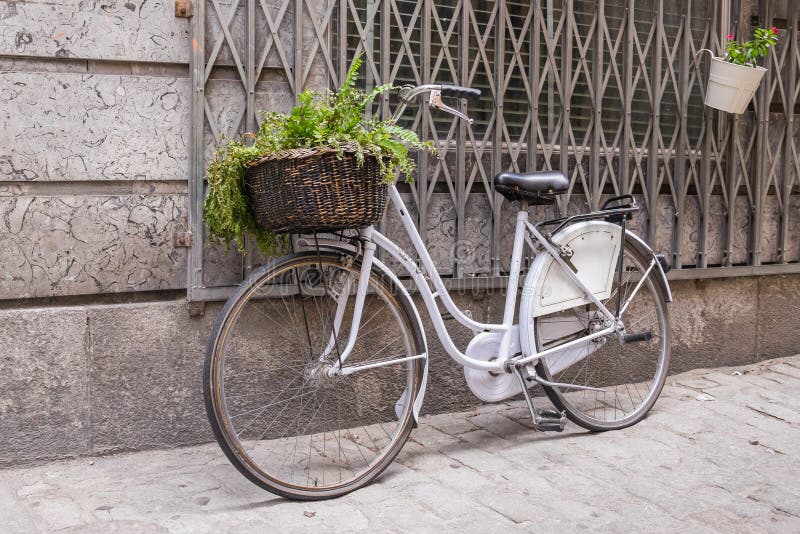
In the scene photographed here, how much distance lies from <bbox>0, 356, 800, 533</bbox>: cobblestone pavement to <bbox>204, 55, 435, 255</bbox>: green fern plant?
111 centimetres

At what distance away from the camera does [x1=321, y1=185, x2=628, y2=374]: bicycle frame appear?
13.1ft

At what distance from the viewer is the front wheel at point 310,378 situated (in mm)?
3750

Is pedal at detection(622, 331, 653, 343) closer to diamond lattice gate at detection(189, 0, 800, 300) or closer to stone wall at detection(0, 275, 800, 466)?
diamond lattice gate at detection(189, 0, 800, 300)

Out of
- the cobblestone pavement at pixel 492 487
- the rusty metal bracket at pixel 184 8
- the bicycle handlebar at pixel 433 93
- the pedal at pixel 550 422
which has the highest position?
the rusty metal bracket at pixel 184 8

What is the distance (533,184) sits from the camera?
4.38m

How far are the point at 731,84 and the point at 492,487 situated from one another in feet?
9.60

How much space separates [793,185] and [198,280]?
410cm

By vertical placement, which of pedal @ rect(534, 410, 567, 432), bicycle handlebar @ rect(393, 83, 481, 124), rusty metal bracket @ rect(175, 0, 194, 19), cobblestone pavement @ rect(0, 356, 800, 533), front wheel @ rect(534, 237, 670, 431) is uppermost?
rusty metal bracket @ rect(175, 0, 194, 19)

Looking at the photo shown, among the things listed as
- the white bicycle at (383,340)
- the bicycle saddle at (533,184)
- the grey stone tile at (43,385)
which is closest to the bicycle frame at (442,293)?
the white bicycle at (383,340)

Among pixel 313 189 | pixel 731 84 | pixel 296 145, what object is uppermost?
pixel 731 84

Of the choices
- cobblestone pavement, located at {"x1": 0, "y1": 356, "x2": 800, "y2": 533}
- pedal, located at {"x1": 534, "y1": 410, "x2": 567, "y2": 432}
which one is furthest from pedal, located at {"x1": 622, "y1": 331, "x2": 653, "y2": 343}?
pedal, located at {"x1": 534, "y1": 410, "x2": 567, "y2": 432}

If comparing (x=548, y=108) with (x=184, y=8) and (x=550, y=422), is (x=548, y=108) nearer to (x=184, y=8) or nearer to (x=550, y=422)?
(x=550, y=422)

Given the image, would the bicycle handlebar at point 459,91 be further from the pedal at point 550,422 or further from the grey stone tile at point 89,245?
the pedal at point 550,422

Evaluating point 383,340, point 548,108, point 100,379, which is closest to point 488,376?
point 383,340
